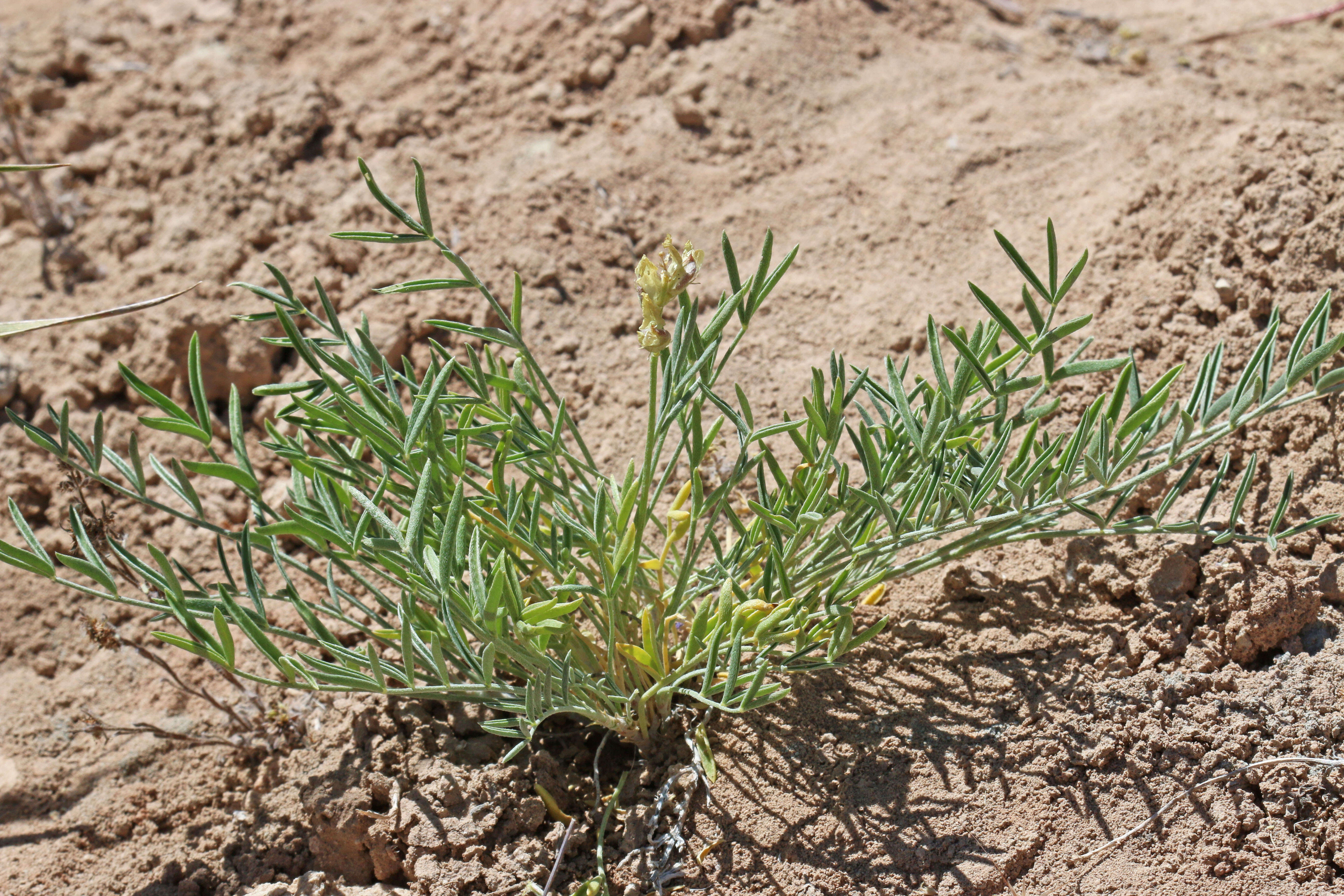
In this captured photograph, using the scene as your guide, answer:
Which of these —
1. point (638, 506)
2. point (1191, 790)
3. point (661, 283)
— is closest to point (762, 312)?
point (638, 506)

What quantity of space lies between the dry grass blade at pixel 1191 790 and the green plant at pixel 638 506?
31 centimetres

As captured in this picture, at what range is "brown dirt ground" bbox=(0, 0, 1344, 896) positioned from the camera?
1.54 meters

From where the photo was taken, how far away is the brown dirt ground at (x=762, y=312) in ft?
5.04

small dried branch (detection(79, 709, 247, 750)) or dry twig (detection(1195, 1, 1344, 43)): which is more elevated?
dry twig (detection(1195, 1, 1344, 43))

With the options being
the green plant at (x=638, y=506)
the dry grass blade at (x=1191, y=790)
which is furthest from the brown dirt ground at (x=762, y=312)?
the green plant at (x=638, y=506)

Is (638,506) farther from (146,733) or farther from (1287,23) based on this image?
(1287,23)

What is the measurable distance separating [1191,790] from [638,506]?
90cm

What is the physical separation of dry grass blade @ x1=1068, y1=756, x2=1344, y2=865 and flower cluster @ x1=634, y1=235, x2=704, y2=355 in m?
0.94

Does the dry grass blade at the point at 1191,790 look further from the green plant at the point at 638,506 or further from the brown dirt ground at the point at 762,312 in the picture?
the green plant at the point at 638,506

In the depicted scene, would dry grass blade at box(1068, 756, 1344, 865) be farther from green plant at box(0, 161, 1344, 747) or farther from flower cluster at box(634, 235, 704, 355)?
flower cluster at box(634, 235, 704, 355)

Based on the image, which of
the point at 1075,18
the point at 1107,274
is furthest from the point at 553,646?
the point at 1075,18

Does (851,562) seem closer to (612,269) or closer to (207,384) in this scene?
(612,269)

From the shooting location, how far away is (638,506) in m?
1.50

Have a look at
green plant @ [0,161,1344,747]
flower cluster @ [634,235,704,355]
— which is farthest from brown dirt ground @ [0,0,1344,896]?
flower cluster @ [634,235,704,355]
